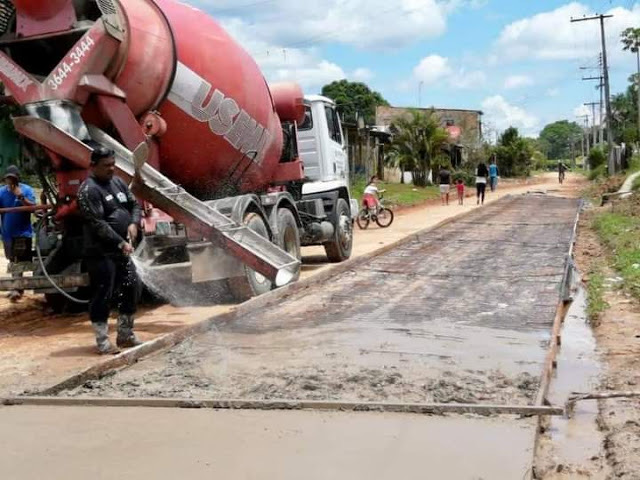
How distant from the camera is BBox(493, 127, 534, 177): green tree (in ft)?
207

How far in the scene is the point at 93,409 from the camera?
4.91 meters

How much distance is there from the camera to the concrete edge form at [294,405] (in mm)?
4543

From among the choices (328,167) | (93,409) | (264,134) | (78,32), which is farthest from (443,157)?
(93,409)

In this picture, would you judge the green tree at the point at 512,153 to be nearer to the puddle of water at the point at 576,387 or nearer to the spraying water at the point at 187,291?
the spraying water at the point at 187,291

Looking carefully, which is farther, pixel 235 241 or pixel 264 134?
pixel 264 134

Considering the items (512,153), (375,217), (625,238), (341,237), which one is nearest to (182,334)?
(341,237)

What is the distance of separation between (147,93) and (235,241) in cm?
181

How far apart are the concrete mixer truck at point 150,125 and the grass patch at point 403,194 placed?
19.2 metres

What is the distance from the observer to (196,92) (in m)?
8.76

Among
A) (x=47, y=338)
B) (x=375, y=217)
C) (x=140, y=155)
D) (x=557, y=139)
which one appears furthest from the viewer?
(x=557, y=139)

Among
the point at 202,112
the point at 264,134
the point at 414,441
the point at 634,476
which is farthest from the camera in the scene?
the point at 264,134

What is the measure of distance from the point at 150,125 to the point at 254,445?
16.3 feet

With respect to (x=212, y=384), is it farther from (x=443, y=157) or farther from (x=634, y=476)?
(x=443, y=157)

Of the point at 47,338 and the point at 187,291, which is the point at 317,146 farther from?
the point at 47,338
